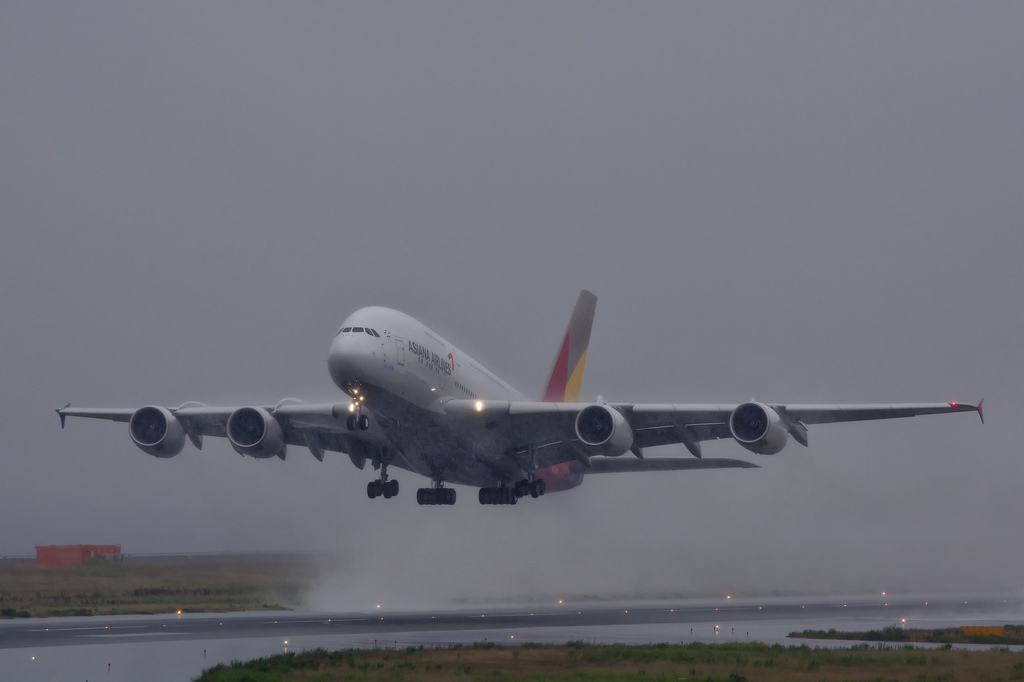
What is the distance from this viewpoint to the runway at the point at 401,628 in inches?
1211

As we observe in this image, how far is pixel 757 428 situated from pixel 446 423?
1120 cm

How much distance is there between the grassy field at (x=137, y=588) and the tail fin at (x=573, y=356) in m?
16.4

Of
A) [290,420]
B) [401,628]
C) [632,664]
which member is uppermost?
[290,420]

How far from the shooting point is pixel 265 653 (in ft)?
103

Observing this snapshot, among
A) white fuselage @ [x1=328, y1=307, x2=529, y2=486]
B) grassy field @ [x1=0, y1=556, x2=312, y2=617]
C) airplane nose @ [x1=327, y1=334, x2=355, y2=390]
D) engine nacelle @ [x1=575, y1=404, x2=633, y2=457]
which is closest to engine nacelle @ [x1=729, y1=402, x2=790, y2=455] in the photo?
engine nacelle @ [x1=575, y1=404, x2=633, y2=457]

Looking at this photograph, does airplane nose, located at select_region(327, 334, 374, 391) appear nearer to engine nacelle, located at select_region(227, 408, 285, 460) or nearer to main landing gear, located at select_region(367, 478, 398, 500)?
engine nacelle, located at select_region(227, 408, 285, 460)

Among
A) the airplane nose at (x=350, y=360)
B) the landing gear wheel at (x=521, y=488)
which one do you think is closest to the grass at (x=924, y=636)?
the landing gear wheel at (x=521, y=488)

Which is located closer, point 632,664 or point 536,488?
point 632,664

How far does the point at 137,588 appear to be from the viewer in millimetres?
53625

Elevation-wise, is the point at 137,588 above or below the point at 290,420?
below

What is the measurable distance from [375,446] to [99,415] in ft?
39.5

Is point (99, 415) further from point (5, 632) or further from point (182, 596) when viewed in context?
point (182, 596)

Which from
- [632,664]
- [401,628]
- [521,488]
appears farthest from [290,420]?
[632,664]

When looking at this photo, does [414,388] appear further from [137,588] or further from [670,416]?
[137,588]
